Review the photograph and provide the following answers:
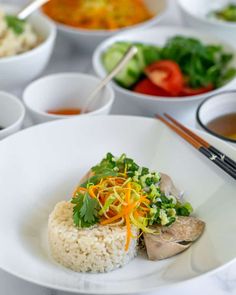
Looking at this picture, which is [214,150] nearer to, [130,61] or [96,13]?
[130,61]

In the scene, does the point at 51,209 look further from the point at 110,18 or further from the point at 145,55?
the point at 110,18

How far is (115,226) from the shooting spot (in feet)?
5.18

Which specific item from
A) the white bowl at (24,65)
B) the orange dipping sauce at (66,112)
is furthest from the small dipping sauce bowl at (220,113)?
the white bowl at (24,65)

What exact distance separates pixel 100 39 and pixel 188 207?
1.11 m

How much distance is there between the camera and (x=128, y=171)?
1.70 metres

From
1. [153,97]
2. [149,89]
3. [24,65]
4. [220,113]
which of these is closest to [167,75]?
[149,89]

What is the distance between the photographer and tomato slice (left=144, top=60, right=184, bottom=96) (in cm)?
226

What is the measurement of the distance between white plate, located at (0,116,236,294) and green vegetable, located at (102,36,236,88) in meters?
0.44

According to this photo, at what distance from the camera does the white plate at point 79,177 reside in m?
1.49

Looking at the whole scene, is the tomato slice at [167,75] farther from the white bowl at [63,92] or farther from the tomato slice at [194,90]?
the white bowl at [63,92]

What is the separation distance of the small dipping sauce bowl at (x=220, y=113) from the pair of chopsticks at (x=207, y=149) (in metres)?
0.10

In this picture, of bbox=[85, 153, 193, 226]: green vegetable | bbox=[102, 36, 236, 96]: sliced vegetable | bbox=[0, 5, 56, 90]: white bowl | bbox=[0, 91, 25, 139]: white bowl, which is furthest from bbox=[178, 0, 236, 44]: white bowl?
bbox=[85, 153, 193, 226]: green vegetable

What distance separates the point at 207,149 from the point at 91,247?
18.3 inches

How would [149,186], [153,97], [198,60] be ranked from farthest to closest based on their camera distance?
1. [198,60]
2. [153,97]
3. [149,186]
